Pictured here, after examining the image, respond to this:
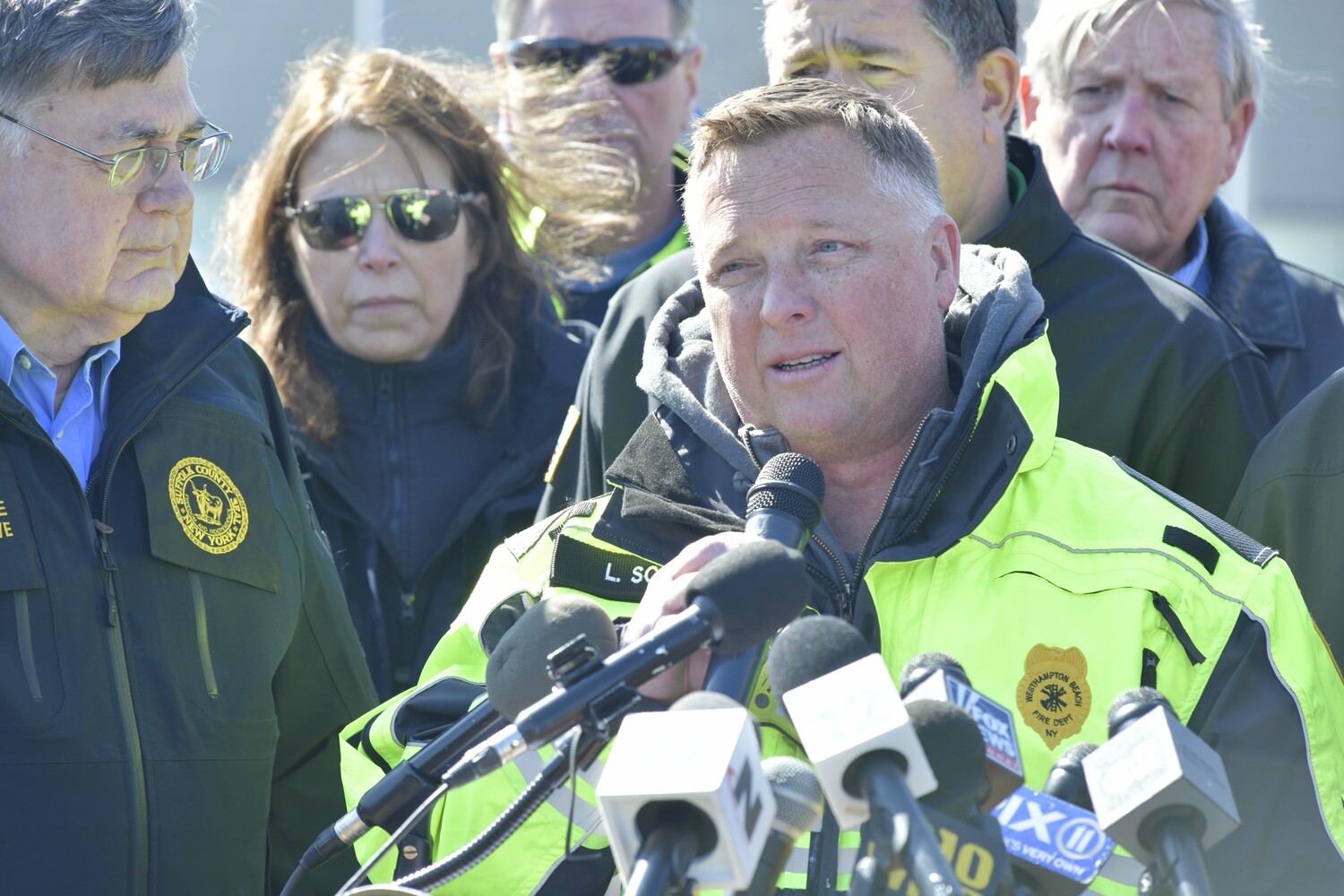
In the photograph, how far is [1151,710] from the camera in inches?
72.3

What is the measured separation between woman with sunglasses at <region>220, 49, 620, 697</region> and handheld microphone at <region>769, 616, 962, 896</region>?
2.74m

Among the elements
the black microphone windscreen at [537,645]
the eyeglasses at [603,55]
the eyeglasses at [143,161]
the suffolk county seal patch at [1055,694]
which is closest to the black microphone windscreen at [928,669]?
the black microphone windscreen at [537,645]

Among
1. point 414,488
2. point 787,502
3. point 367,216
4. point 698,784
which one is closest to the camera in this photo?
point 698,784

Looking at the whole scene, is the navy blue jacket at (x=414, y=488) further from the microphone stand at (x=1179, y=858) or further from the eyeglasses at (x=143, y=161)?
the microphone stand at (x=1179, y=858)

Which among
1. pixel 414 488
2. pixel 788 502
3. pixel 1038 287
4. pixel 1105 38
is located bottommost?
pixel 414 488

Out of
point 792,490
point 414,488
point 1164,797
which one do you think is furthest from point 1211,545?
point 414,488

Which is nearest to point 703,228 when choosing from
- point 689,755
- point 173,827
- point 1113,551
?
point 1113,551

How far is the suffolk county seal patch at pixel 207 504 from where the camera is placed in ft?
10.9

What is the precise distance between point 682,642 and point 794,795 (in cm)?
22

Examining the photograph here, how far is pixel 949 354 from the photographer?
335 cm

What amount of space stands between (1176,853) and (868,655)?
0.38m

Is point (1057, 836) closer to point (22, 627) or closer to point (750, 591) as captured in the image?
point (750, 591)

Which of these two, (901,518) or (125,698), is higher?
(901,518)

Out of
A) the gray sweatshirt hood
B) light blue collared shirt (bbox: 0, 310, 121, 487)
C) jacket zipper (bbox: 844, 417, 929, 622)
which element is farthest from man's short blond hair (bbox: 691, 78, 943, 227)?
light blue collared shirt (bbox: 0, 310, 121, 487)
